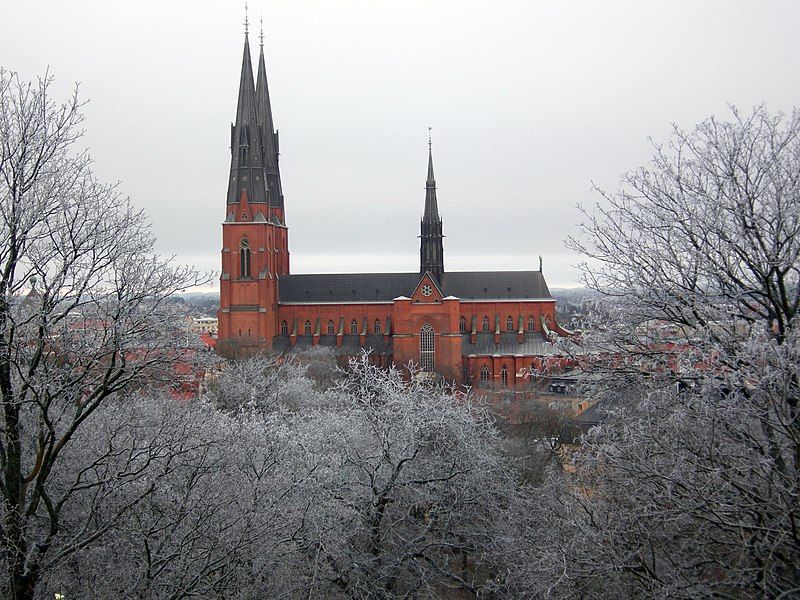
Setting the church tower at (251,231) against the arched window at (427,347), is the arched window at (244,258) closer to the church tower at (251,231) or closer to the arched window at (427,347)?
the church tower at (251,231)

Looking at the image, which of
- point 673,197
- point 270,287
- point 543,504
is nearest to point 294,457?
point 543,504

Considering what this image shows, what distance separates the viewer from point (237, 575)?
11234mm

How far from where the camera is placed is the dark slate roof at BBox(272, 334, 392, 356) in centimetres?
6281

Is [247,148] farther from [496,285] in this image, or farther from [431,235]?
[496,285]

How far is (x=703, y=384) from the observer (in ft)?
26.7

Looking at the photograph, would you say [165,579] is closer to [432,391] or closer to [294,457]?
[294,457]

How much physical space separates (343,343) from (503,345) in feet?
41.9

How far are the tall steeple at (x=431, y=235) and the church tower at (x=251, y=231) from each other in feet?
38.4

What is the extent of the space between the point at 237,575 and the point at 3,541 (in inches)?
125

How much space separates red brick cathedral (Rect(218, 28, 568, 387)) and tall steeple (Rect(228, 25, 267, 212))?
0.07 meters

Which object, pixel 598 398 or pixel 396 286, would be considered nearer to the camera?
pixel 598 398

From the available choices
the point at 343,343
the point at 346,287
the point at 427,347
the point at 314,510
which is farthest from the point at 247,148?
the point at 314,510

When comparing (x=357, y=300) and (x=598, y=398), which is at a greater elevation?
(x=357, y=300)

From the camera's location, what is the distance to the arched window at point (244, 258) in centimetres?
6047
